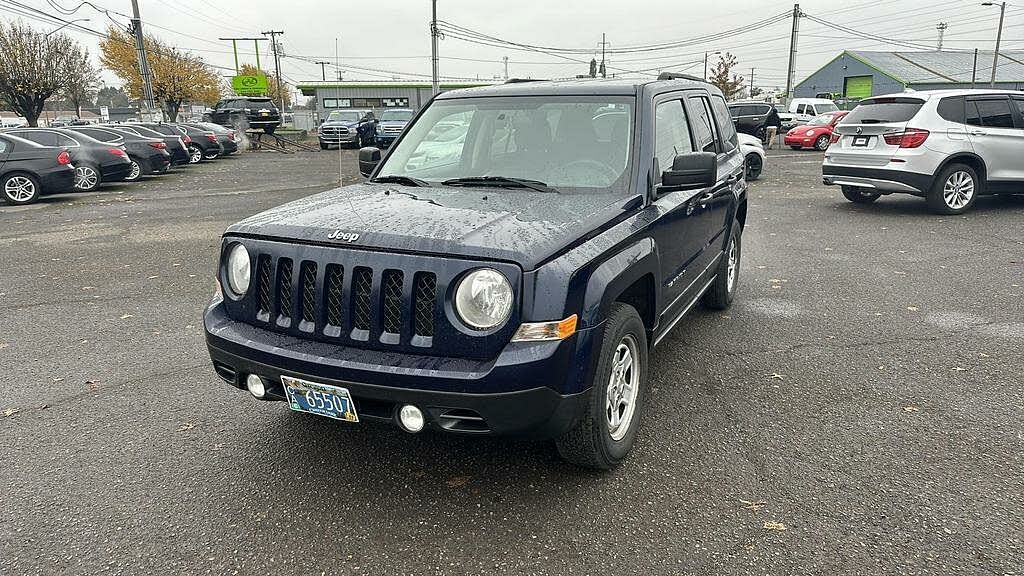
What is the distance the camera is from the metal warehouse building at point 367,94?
2813 inches

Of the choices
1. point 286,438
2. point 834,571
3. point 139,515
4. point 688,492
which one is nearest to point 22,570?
point 139,515

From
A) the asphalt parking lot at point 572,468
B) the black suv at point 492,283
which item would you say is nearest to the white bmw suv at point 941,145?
the asphalt parking lot at point 572,468

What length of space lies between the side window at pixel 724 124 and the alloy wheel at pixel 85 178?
14902 mm

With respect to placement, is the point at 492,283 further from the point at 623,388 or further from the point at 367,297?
the point at 623,388

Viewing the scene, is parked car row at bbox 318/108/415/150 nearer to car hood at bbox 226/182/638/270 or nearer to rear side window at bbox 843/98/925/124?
rear side window at bbox 843/98/925/124

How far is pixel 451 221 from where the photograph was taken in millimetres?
3025

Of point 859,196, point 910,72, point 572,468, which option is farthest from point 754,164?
point 910,72

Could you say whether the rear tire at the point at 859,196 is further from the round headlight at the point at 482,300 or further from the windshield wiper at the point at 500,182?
the round headlight at the point at 482,300

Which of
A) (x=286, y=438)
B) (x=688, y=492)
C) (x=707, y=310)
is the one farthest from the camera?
(x=707, y=310)

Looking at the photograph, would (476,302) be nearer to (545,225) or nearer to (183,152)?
(545,225)

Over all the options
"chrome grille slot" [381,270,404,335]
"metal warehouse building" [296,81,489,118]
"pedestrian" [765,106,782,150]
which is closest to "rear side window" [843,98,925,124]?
"chrome grille slot" [381,270,404,335]

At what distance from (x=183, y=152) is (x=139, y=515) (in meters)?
21.9

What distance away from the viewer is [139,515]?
302 centimetres

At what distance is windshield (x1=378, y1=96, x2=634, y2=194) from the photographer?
3.77m
